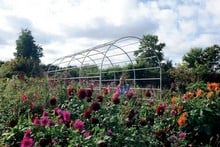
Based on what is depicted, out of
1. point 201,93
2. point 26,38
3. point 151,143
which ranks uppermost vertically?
point 26,38

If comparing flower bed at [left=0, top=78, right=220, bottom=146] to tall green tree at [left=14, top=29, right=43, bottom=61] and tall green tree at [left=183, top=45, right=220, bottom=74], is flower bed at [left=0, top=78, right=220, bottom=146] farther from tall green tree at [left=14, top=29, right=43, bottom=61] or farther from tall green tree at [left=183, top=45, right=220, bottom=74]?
tall green tree at [left=14, top=29, right=43, bottom=61]

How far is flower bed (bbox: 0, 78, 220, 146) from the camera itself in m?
2.63

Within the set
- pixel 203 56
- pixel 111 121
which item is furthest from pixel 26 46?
pixel 111 121

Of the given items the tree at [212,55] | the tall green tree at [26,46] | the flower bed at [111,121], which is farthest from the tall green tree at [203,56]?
the flower bed at [111,121]

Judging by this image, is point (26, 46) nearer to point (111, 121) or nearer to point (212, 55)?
point (212, 55)

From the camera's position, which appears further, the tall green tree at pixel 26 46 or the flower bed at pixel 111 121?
the tall green tree at pixel 26 46

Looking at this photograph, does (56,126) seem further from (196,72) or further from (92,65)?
(196,72)

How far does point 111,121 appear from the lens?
120 inches

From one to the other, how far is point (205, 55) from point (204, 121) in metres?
21.8

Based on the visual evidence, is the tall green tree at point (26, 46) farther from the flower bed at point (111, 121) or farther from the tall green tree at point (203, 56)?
the flower bed at point (111, 121)

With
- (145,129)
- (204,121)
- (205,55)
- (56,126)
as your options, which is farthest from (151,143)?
(205,55)

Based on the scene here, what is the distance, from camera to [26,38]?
34.3 m

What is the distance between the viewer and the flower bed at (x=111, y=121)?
263 centimetres

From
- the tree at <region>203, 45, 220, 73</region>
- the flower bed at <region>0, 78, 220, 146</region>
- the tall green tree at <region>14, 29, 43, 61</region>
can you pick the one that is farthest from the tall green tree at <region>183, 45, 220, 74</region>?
the flower bed at <region>0, 78, 220, 146</region>
